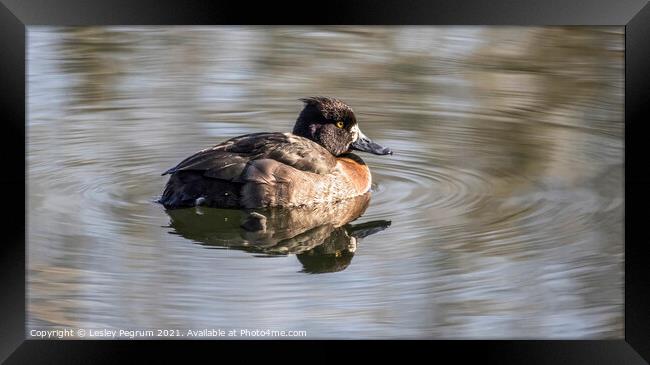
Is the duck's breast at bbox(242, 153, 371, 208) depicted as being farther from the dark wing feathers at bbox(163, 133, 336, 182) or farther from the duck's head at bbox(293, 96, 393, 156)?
the duck's head at bbox(293, 96, 393, 156)

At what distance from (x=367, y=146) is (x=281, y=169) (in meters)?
1.31

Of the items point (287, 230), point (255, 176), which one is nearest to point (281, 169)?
point (255, 176)

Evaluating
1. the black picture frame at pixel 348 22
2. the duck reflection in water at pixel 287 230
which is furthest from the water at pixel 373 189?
the black picture frame at pixel 348 22

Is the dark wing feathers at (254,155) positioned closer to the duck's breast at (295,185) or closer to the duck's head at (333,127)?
the duck's breast at (295,185)

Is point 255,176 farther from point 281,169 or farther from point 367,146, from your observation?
point 367,146

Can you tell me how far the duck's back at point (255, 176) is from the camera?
31.0ft

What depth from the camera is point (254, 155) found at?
9.68 m

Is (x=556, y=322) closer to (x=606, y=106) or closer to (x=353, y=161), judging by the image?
(x=606, y=106)

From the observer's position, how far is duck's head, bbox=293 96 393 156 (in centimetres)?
1047

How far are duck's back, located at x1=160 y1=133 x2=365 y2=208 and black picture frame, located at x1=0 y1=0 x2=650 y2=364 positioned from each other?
7.35 feet

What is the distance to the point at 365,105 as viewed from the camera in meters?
11.3

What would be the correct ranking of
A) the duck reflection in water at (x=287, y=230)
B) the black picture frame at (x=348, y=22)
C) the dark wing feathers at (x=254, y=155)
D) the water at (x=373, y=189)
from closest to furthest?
1. the black picture frame at (x=348, y=22)
2. the water at (x=373, y=189)
3. the duck reflection in water at (x=287, y=230)
4. the dark wing feathers at (x=254, y=155)
